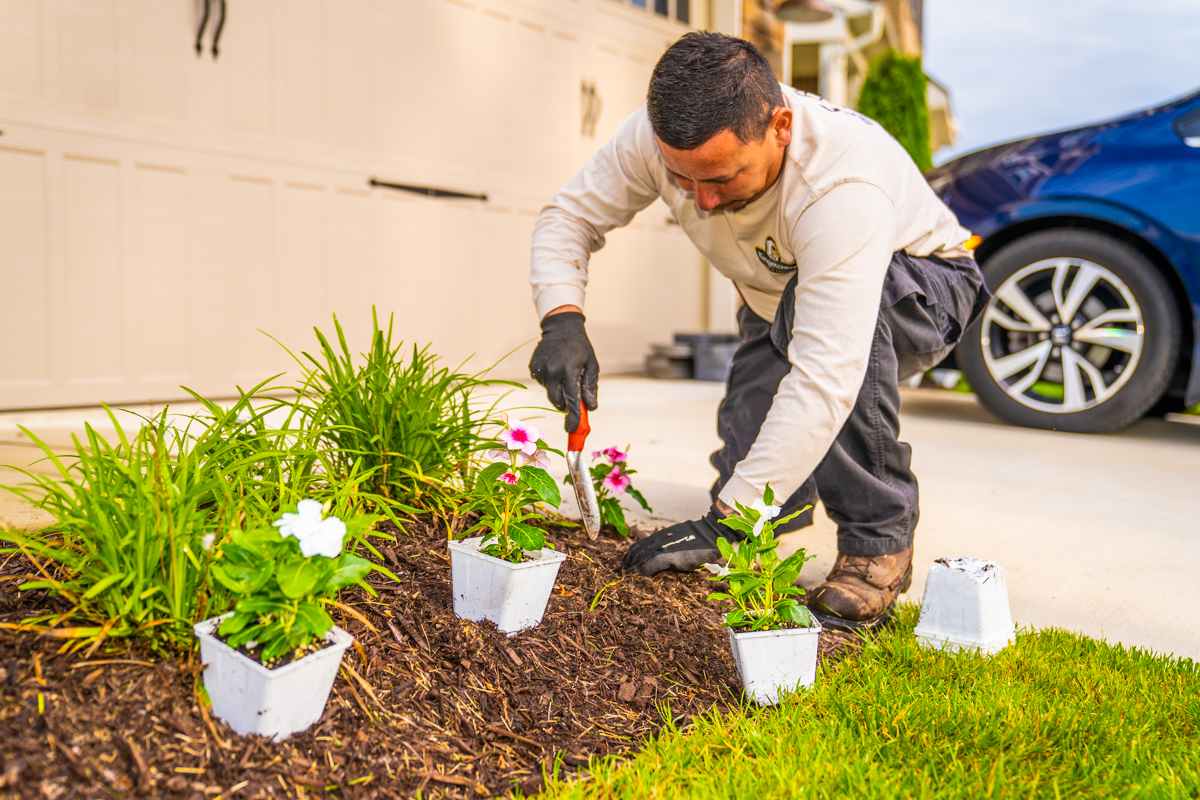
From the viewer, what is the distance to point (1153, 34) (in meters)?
68.1

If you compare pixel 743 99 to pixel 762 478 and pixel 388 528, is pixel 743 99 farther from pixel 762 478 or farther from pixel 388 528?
pixel 388 528

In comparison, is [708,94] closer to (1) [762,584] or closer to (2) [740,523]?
(2) [740,523]

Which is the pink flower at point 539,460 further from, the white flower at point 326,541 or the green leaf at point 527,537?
the white flower at point 326,541

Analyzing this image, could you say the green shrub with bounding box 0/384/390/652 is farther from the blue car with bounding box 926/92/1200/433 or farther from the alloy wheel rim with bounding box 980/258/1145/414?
the alloy wheel rim with bounding box 980/258/1145/414

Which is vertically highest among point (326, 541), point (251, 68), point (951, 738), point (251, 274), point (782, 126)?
point (251, 68)

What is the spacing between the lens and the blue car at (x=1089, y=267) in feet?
11.1

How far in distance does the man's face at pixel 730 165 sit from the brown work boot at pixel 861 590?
0.80 metres

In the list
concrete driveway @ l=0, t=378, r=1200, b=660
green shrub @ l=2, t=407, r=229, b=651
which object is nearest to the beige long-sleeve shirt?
concrete driveway @ l=0, t=378, r=1200, b=660

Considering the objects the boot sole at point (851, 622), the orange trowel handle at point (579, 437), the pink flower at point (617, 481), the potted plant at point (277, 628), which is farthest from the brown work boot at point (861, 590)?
the potted plant at point (277, 628)

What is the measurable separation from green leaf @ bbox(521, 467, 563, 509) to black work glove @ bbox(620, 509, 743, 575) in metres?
0.33

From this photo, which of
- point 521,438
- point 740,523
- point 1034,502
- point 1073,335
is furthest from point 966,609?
point 1073,335

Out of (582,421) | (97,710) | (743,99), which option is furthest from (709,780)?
(743,99)

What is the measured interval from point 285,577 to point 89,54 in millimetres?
3323

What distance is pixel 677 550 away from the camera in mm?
1734
